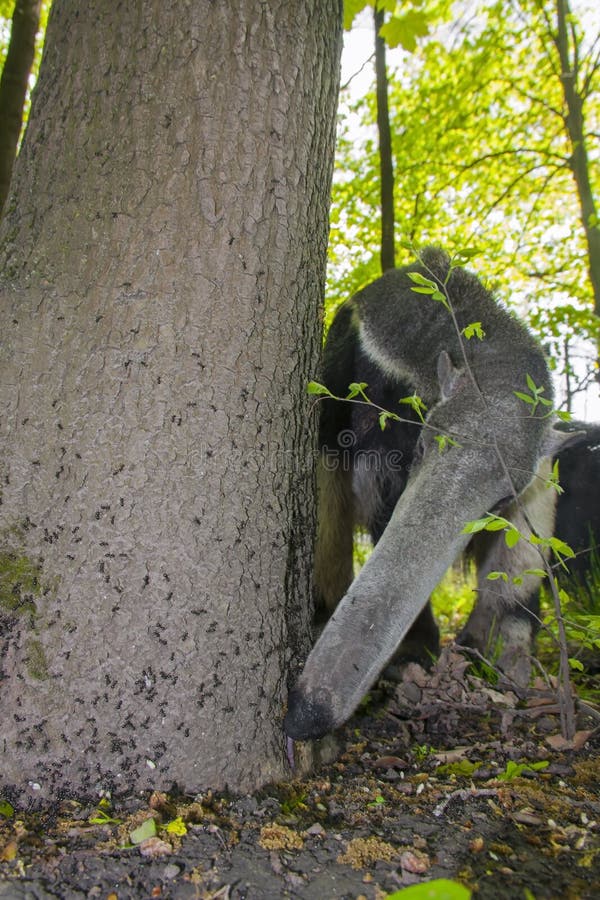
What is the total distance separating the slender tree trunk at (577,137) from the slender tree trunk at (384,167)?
229 centimetres

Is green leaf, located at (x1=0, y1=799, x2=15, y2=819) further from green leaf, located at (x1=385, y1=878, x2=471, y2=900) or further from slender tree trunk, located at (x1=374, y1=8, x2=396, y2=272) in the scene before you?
slender tree trunk, located at (x1=374, y1=8, x2=396, y2=272)

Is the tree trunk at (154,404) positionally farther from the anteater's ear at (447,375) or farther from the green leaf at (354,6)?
the green leaf at (354,6)

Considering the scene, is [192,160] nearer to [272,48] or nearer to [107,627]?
[272,48]

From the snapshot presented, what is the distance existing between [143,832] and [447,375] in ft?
7.31

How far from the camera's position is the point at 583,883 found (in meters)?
1.51

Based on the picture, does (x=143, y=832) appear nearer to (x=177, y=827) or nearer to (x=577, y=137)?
(x=177, y=827)

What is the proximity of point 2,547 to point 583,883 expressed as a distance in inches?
72.9

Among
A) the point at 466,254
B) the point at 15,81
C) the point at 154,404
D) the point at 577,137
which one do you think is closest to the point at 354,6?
the point at 466,254

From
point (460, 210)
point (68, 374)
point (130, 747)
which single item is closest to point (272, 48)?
point (68, 374)

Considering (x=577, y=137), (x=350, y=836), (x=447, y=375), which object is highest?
(x=577, y=137)

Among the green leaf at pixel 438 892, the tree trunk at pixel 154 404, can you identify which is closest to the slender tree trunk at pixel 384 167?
the tree trunk at pixel 154 404

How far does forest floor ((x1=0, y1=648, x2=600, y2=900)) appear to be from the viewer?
4.94ft

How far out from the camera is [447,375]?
3020mm

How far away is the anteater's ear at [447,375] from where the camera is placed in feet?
9.86
